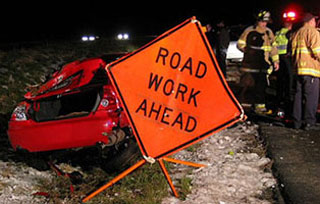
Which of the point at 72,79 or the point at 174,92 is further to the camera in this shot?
the point at 72,79

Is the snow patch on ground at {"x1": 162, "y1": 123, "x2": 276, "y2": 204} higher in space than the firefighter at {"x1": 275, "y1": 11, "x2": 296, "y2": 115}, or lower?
lower

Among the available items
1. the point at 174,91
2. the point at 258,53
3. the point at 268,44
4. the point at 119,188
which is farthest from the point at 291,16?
the point at 119,188

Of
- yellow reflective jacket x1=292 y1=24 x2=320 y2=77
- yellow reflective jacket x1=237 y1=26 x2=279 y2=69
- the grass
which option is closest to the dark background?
yellow reflective jacket x1=237 y1=26 x2=279 y2=69

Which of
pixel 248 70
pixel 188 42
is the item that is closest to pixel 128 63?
pixel 188 42

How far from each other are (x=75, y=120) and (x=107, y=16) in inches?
1552

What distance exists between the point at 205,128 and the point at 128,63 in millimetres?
1094

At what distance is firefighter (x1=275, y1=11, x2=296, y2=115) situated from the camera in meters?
7.56

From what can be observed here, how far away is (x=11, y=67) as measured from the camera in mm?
11836

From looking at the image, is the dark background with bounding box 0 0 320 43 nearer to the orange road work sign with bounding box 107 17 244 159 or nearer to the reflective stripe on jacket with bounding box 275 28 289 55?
the reflective stripe on jacket with bounding box 275 28 289 55

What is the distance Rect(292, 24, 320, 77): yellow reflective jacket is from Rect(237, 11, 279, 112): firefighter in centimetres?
99

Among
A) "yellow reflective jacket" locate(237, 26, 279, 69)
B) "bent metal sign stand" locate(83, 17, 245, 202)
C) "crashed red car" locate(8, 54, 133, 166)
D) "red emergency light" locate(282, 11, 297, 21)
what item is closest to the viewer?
"bent metal sign stand" locate(83, 17, 245, 202)

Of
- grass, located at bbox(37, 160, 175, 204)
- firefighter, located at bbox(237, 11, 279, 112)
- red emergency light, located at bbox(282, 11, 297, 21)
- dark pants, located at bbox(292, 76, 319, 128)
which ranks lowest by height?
grass, located at bbox(37, 160, 175, 204)

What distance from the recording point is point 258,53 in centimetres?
739

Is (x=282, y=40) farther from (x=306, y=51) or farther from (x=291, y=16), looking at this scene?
(x=306, y=51)
